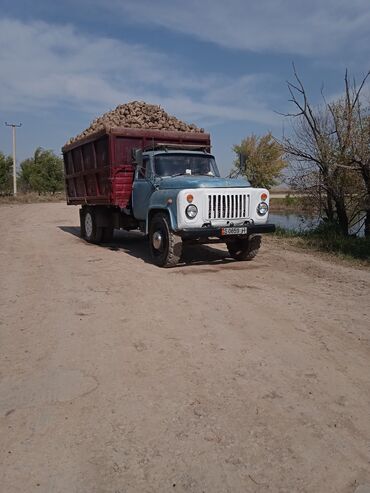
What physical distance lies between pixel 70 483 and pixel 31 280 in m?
4.93

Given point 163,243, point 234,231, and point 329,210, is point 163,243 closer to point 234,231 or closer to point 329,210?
point 234,231

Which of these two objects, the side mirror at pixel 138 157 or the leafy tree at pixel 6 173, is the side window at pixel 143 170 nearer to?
the side mirror at pixel 138 157

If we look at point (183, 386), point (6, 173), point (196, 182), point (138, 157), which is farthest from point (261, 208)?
point (6, 173)

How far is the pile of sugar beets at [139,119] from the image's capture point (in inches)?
A: 456

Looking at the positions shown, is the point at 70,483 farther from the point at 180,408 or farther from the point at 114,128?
the point at 114,128

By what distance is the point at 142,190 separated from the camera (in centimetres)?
923

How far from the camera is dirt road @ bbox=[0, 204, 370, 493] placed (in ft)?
8.43

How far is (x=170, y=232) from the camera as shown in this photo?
7828 millimetres

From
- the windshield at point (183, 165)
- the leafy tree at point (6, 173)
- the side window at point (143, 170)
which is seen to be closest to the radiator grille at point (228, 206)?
the windshield at point (183, 165)

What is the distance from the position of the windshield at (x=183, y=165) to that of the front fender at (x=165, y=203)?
2.23 ft

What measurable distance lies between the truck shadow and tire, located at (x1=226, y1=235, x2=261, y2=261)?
0.17 metres

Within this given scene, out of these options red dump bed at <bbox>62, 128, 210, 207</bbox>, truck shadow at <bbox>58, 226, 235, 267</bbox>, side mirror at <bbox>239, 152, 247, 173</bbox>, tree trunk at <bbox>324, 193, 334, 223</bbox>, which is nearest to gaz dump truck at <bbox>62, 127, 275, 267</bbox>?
red dump bed at <bbox>62, 128, 210, 207</bbox>

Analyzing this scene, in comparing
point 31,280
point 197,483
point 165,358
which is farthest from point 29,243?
point 197,483

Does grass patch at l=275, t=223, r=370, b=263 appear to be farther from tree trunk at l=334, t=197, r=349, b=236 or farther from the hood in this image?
the hood
